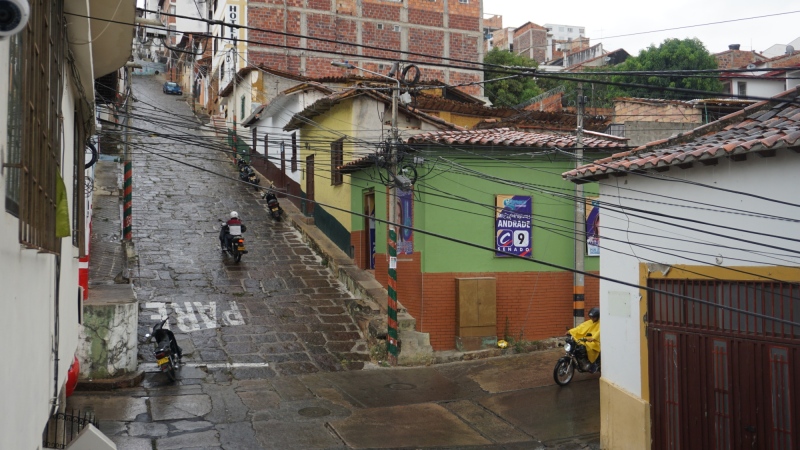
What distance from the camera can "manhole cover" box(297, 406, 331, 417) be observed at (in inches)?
468

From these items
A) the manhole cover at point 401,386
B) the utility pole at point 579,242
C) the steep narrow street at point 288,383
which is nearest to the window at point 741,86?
the utility pole at point 579,242

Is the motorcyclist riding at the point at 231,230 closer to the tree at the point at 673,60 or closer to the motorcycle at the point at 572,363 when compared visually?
the motorcycle at the point at 572,363

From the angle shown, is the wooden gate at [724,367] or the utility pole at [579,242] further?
the utility pole at [579,242]

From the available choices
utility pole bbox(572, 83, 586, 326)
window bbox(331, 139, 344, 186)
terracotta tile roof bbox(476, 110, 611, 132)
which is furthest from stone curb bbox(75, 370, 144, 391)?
terracotta tile roof bbox(476, 110, 611, 132)

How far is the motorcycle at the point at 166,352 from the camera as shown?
13.1 metres

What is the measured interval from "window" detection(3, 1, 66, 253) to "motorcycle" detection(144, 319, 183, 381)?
8.25 metres

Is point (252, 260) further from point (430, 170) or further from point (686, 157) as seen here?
point (686, 157)

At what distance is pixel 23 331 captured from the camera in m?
3.99

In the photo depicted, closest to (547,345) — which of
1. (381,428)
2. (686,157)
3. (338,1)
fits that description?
(381,428)

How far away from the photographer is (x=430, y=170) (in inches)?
624

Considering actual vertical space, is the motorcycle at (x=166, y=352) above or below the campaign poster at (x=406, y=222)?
below

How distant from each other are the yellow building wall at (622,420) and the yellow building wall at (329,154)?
10124mm

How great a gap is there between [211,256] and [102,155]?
538 inches

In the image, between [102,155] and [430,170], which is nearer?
[430,170]
